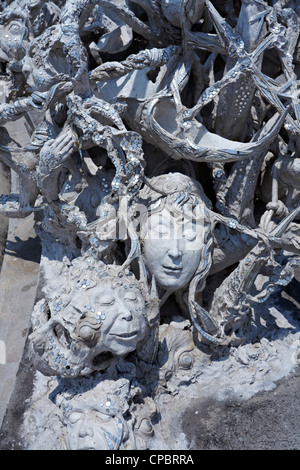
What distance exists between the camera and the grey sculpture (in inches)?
104

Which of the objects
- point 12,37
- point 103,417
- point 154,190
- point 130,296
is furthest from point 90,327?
point 12,37

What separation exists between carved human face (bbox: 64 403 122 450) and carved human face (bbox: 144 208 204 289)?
83cm

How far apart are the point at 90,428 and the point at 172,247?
108 cm

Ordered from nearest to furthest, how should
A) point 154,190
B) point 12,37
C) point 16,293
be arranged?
point 154,190 < point 16,293 < point 12,37

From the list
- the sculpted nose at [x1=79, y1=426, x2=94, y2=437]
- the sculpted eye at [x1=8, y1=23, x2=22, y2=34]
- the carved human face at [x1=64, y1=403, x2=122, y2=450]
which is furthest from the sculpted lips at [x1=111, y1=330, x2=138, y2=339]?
the sculpted eye at [x1=8, y1=23, x2=22, y2=34]

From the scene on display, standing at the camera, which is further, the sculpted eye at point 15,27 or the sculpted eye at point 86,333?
the sculpted eye at point 15,27

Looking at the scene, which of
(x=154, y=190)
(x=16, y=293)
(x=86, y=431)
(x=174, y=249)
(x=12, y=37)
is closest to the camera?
(x=86, y=431)

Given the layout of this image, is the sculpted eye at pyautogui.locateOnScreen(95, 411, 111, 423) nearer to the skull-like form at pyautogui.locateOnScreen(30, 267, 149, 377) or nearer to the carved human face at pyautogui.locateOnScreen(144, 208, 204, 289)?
the skull-like form at pyautogui.locateOnScreen(30, 267, 149, 377)

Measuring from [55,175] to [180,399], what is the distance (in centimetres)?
162

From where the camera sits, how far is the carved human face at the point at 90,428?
2438 millimetres

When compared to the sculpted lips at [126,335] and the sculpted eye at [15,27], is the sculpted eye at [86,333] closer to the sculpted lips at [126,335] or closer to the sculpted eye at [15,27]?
the sculpted lips at [126,335]

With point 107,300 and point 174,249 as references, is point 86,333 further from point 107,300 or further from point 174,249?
point 174,249

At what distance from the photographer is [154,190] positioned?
3006mm

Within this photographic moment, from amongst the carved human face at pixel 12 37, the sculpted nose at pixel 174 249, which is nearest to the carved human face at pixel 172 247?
the sculpted nose at pixel 174 249
